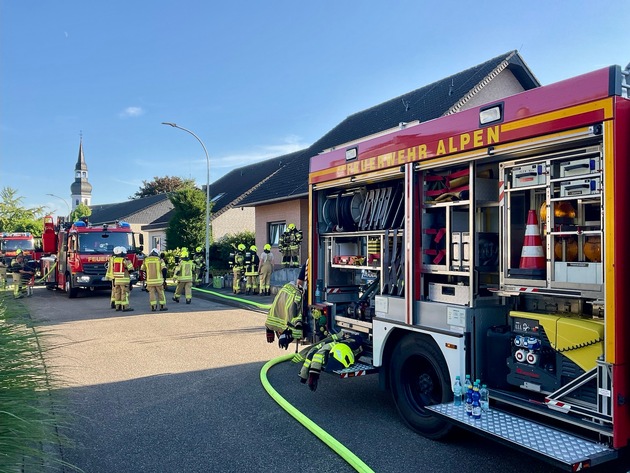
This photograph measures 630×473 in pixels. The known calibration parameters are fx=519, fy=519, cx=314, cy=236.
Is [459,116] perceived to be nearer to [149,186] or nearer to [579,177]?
[579,177]

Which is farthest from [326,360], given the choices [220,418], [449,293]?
[449,293]

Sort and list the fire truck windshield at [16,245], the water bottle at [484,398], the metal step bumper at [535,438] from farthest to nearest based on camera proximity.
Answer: the fire truck windshield at [16,245], the water bottle at [484,398], the metal step bumper at [535,438]

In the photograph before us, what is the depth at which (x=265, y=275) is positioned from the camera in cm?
1711

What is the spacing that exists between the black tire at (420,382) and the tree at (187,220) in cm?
2047

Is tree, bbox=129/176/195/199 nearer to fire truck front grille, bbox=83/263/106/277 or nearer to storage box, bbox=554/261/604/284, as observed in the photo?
fire truck front grille, bbox=83/263/106/277

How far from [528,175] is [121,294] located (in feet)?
40.4

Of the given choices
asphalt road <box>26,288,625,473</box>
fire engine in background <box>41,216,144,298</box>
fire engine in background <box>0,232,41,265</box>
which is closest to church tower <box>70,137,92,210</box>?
fire engine in background <box>0,232,41,265</box>

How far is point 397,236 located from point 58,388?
11.5 feet

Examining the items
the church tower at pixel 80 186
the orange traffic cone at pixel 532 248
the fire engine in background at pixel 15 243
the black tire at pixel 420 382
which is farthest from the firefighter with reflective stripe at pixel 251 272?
the church tower at pixel 80 186

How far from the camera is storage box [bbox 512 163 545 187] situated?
3918 mm

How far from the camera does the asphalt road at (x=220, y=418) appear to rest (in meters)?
4.25

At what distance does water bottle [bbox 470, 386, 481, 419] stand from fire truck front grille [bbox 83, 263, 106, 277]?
15.5 metres

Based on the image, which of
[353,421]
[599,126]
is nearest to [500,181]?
[599,126]

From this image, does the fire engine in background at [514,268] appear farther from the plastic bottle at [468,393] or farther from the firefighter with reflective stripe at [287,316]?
the firefighter with reflective stripe at [287,316]
